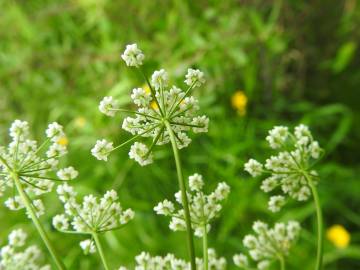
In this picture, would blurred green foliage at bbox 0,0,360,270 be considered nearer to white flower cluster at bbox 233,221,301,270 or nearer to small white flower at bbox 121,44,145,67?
white flower cluster at bbox 233,221,301,270

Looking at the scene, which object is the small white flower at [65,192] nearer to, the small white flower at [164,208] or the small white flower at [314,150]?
the small white flower at [164,208]

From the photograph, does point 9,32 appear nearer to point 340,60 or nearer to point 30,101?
point 30,101

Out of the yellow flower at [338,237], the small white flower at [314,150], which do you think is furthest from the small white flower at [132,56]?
the yellow flower at [338,237]

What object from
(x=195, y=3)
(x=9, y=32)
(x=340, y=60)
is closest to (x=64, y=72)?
(x=9, y=32)

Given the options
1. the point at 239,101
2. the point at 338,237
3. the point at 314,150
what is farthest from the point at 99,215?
the point at 239,101

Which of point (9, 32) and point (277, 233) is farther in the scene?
point (9, 32)
